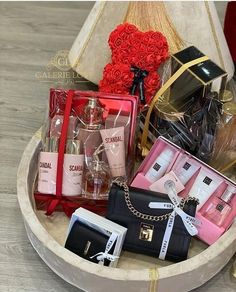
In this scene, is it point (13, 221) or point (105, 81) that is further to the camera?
point (105, 81)

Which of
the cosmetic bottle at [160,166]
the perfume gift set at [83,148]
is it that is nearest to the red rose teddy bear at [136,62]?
the perfume gift set at [83,148]

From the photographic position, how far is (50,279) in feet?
3.70

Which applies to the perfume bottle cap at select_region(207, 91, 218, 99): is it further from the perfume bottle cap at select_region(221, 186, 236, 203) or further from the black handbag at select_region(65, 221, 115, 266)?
the black handbag at select_region(65, 221, 115, 266)

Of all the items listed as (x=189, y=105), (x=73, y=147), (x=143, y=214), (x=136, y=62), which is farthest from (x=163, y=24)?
(x=143, y=214)

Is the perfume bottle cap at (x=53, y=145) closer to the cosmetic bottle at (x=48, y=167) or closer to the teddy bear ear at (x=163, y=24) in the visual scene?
the cosmetic bottle at (x=48, y=167)

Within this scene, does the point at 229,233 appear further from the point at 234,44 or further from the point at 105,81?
the point at 234,44

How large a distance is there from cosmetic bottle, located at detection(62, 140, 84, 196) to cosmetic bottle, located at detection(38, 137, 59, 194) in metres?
0.03

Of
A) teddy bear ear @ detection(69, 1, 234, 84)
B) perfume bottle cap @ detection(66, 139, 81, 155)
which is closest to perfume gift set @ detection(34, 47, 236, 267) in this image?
perfume bottle cap @ detection(66, 139, 81, 155)

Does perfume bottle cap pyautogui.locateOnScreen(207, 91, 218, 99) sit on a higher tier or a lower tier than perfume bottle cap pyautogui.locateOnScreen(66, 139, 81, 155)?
higher

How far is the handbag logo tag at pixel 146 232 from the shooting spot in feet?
3.45

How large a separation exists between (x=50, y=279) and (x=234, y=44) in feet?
3.62

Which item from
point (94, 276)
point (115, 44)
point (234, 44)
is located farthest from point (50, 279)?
point (234, 44)

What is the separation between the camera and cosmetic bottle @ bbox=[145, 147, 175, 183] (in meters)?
1.18

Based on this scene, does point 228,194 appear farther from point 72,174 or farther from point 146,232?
point 72,174
